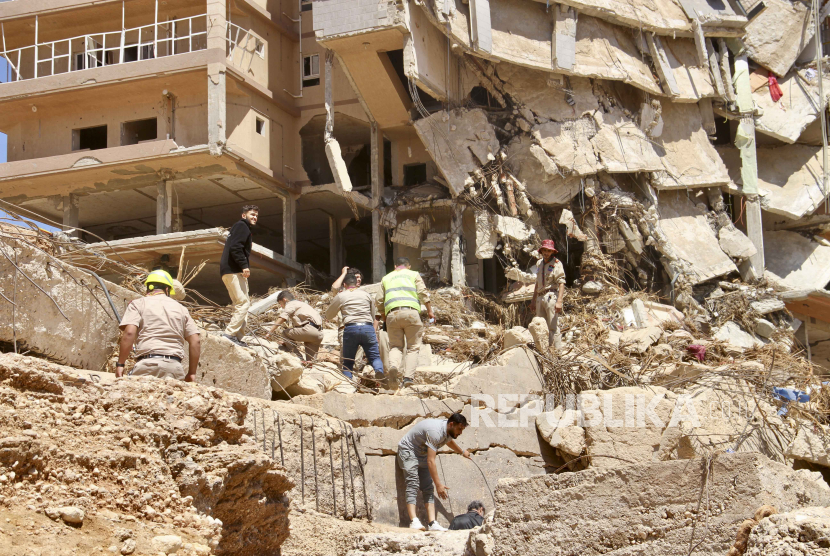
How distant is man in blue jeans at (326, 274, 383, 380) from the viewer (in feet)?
31.1

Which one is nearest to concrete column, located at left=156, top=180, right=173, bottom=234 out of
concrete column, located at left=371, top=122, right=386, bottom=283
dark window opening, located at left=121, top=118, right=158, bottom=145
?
dark window opening, located at left=121, top=118, right=158, bottom=145

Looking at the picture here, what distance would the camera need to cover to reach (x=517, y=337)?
31.7ft

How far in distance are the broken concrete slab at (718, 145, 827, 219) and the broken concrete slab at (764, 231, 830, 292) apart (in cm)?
85

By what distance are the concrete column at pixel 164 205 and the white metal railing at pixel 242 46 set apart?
296 centimetres

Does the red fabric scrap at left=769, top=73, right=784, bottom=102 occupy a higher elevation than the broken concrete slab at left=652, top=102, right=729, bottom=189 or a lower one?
higher

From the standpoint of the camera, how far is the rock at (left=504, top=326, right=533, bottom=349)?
966cm

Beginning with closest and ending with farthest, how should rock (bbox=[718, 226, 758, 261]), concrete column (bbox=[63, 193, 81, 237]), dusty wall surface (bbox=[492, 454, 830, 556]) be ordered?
Answer: dusty wall surface (bbox=[492, 454, 830, 556])
rock (bbox=[718, 226, 758, 261])
concrete column (bbox=[63, 193, 81, 237])

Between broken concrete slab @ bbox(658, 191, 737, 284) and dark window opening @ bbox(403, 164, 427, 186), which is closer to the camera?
broken concrete slab @ bbox(658, 191, 737, 284)

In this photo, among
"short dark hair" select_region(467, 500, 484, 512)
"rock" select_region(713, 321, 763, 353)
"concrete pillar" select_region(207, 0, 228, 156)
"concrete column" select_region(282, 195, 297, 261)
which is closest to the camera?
"short dark hair" select_region(467, 500, 484, 512)

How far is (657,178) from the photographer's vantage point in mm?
18656

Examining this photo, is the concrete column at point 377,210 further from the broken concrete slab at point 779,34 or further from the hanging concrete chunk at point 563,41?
the broken concrete slab at point 779,34

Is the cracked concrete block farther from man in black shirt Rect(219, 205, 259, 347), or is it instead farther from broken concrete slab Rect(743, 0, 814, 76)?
man in black shirt Rect(219, 205, 259, 347)

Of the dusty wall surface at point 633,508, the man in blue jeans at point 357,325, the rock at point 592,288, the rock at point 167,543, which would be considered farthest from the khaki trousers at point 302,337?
the rock at point 592,288

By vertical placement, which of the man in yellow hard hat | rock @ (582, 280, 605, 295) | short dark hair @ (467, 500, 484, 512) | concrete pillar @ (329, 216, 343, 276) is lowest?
short dark hair @ (467, 500, 484, 512)
